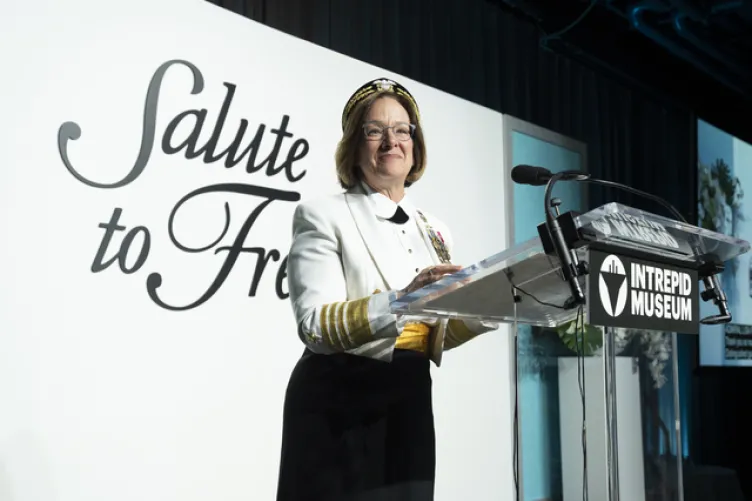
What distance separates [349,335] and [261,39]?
168cm

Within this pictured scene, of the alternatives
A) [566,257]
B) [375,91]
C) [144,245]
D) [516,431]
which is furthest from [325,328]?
[144,245]

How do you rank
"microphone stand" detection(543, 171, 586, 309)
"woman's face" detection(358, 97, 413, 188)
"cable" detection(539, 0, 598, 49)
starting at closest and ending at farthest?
"microphone stand" detection(543, 171, 586, 309)
"woman's face" detection(358, 97, 413, 188)
"cable" detection(539, 0, 598, 49)

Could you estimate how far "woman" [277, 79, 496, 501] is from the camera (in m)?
1.73

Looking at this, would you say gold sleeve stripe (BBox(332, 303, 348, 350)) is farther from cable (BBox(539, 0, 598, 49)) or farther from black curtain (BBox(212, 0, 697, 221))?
cable (BBox(539, 0, 598, 49))

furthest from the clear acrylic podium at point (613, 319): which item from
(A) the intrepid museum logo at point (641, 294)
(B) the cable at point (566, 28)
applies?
(B) the cable at point (566, 28)

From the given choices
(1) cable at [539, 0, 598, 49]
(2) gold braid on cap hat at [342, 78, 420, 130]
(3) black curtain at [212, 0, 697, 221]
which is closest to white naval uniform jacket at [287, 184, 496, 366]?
(2) gold braid on cap hat at [342, 78, 420, 130]

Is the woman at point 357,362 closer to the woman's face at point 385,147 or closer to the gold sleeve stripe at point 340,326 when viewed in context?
the gold sleeve stripe at point 340,326

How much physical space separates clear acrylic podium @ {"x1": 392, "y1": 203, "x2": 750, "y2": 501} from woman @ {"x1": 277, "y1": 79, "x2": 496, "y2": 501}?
17 cm

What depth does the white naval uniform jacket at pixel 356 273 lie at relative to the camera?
5.48ft

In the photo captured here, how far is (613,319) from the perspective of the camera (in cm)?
145

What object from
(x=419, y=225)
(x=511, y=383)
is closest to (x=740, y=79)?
(x=511, y=383)

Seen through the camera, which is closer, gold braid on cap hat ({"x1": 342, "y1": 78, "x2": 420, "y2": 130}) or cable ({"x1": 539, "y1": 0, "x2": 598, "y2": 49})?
gold braid on cap hat ({"x1": 342, "y1": 78, "x2": 420, "y2": 130})

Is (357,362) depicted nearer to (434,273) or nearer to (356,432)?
(356,432)

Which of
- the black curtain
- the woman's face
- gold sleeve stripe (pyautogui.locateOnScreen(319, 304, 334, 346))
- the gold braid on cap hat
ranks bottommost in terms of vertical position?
gold sleeve stripe (pyautogui.locateOnScreen(319, 304, 334, 346))
